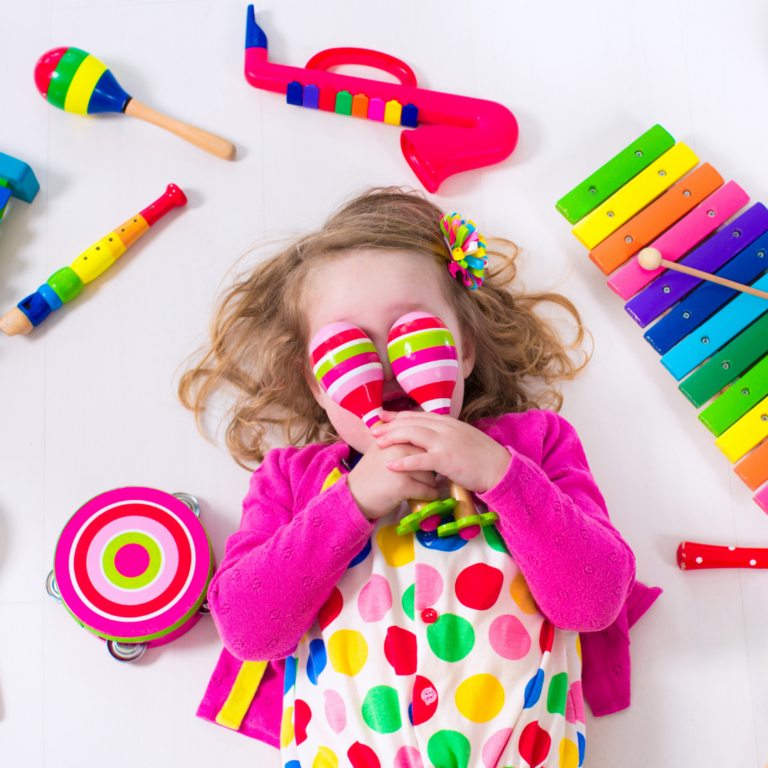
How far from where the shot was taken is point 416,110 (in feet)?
4.30

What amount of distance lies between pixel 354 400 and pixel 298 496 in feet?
0.72

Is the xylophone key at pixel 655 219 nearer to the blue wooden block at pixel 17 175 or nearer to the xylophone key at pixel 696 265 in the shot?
the xylophone key at pixel 696 265

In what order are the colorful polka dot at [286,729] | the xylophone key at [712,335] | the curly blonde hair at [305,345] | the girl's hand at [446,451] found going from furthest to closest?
the xylophone key at [712,335] → the curly blonde hair at [305,345] → the colorful polka dot at [286,729] → the girl's hand at [446,451]

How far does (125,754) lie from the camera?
1.11m

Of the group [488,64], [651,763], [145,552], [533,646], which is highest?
[488,64]

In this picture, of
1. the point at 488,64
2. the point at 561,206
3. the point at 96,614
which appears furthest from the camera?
the point at 488,64

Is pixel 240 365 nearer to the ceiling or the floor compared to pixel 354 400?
nearer to the ceiling

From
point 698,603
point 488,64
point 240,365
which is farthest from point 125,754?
point 488,64

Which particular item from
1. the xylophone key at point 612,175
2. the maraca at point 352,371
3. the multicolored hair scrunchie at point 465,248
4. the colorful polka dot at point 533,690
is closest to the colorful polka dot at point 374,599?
the maraca at point 352,371

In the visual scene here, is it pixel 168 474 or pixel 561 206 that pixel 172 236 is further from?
pixel 561 206

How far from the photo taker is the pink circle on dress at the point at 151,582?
1.07 metres

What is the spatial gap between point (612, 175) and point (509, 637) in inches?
31.9

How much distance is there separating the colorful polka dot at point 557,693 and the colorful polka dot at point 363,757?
0.23 metres

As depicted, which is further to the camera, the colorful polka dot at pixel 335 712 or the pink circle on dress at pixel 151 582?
the pink circle on dress at pixel 151 582
